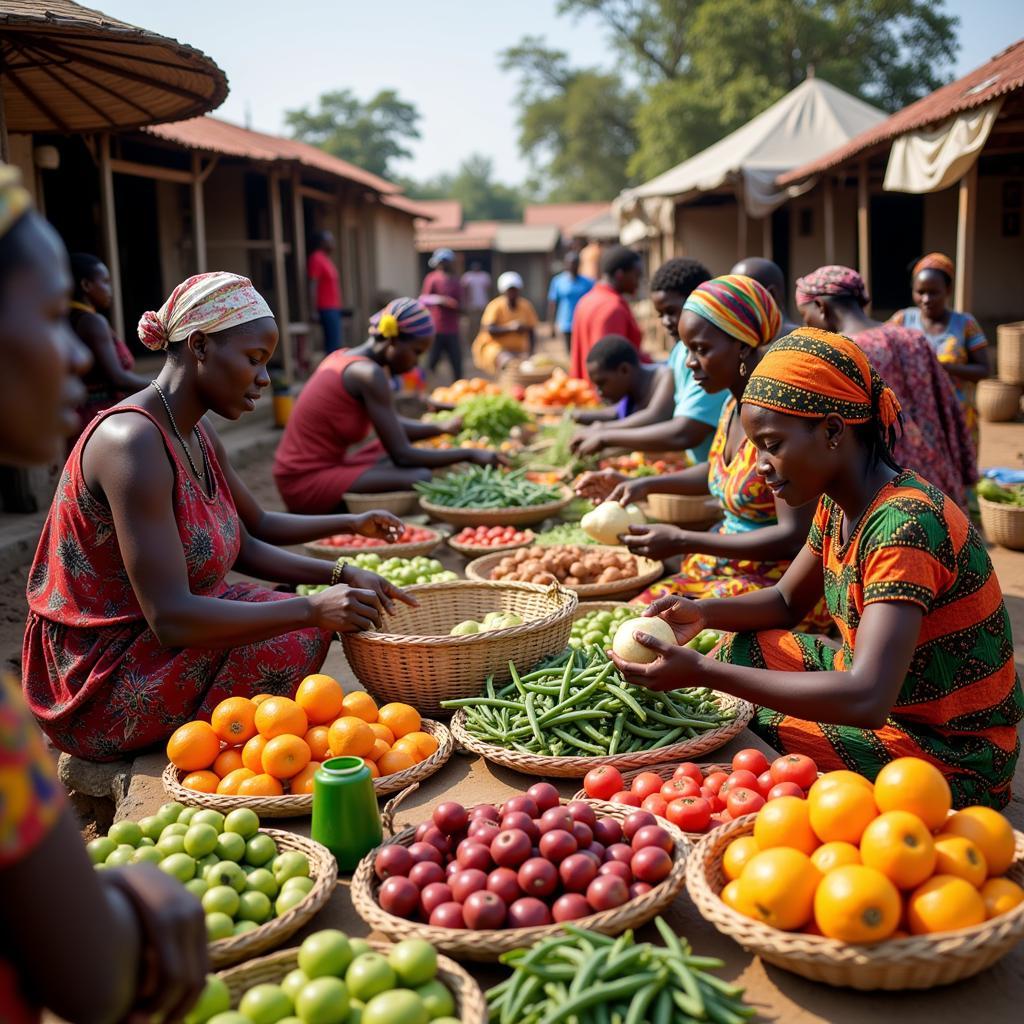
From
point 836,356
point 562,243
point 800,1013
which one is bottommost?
point 800,1013

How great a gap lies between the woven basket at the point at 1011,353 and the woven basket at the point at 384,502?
26.7 ft

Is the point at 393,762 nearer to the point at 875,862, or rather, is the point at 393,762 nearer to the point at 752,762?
the point at 752,762

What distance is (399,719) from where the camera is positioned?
3217 millimetres

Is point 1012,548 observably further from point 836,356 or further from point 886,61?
point 886,61

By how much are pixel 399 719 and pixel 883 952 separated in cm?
170

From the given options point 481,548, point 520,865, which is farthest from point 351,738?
point 481,548

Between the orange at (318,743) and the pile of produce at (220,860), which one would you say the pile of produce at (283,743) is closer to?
the orange at (318,743)

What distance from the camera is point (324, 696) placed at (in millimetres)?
3102

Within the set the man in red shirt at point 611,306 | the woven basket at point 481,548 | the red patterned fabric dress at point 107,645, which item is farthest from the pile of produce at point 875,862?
the man in red shirt at point 611,306

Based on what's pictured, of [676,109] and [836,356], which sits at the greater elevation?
[676,109]

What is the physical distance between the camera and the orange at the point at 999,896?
201cm

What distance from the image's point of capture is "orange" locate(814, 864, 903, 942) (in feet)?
6.22

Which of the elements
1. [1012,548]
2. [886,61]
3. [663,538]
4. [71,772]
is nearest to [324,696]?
[71,772]

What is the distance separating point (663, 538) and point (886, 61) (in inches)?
1362
